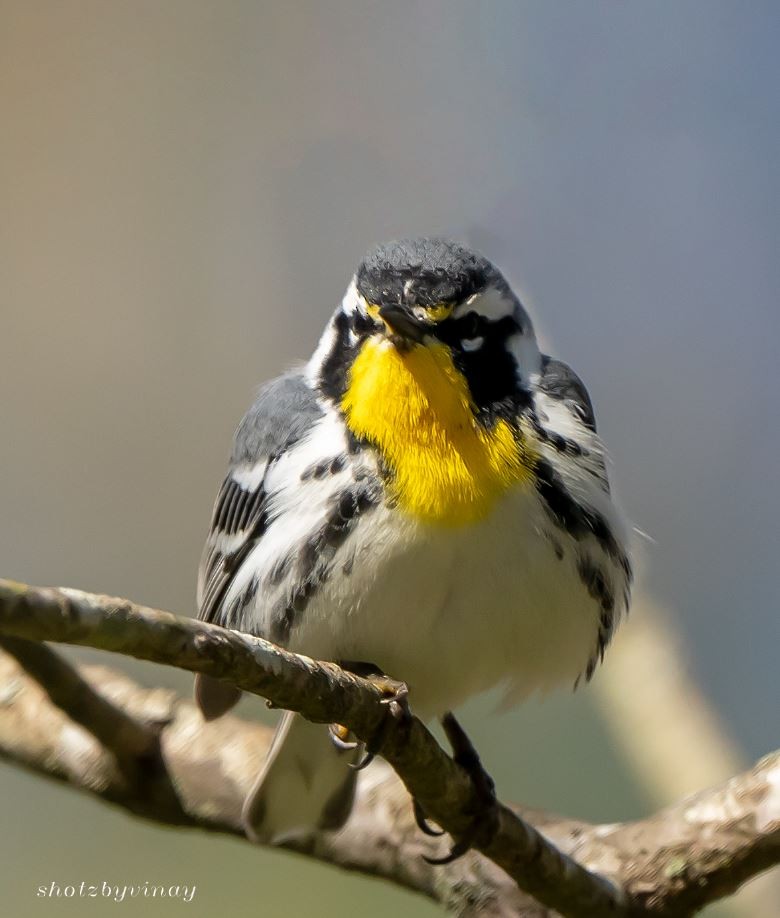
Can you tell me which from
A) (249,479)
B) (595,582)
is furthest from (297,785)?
(595,582)

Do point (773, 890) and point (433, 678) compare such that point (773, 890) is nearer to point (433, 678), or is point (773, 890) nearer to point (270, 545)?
point (433, 678)

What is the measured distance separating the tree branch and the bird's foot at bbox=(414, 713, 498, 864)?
0.03m

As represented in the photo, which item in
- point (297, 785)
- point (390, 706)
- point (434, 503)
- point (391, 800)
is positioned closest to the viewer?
point (390, 706)

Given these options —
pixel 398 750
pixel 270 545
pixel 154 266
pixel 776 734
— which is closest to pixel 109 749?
pixel 270 545

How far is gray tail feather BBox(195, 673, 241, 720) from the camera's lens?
3.11 metres

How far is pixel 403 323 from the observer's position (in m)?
2.62

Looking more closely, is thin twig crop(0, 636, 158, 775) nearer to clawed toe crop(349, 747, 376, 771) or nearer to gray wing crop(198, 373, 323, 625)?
gray wing crop(198, 373, 323, 625)

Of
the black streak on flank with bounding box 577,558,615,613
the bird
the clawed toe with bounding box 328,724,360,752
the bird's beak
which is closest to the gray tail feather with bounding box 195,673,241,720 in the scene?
the bird

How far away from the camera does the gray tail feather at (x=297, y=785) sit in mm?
3273

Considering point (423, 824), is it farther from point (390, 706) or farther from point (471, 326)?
point (471, 326)

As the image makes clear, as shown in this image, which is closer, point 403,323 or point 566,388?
point 403,323

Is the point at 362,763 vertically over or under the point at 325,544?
under

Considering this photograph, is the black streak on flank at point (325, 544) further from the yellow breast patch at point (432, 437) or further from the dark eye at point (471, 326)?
the dark eye at point (471, 326)

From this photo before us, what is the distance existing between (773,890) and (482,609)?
1.44m
